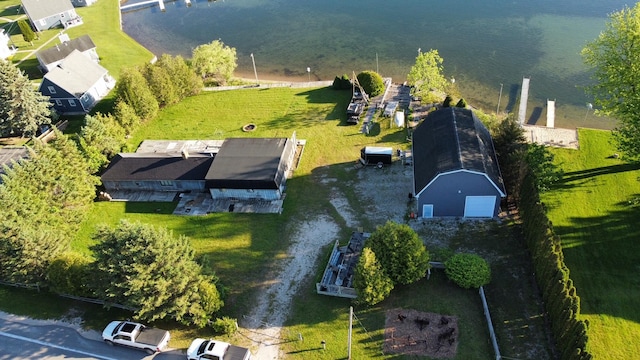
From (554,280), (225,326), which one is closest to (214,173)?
(225,326)

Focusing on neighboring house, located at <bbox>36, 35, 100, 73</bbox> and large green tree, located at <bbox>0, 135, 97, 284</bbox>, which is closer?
large green tree, located at <bbox>0, 135, 97, 284</bbox>

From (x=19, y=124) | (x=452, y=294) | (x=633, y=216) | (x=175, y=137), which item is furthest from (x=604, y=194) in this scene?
(x=19, y=124)

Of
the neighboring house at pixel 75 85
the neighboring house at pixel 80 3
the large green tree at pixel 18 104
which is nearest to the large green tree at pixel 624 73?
the neighboring house at pixel 75 85

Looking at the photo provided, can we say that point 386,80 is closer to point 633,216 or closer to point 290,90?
point 290,90

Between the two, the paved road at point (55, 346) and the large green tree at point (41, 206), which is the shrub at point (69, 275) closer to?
the large green tree at point (41, 206)

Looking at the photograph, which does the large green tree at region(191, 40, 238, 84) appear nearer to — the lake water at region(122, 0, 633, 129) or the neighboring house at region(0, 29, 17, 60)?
the lake water at region(122, 0, 633, 129)

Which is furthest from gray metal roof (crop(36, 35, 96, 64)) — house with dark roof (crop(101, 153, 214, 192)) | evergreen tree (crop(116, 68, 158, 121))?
house with dark roof (crop(101, 153, 214, 192))
